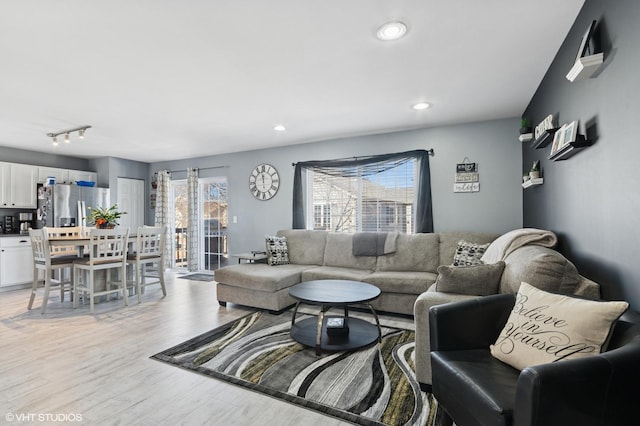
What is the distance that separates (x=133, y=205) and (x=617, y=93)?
24.6 feet

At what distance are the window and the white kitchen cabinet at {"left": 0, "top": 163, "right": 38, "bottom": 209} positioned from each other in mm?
4613

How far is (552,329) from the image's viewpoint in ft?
4.53

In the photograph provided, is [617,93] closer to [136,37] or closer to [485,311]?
[485,311]

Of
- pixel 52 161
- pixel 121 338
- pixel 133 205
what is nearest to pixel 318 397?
pixel 121 338

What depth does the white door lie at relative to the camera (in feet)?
21.5

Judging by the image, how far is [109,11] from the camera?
6.15ft

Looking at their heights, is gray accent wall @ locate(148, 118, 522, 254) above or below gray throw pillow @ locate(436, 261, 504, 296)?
above

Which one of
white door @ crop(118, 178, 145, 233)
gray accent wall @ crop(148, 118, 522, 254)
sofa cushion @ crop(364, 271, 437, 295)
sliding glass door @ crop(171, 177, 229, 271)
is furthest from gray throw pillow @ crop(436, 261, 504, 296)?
white door @ crop(118, 178, 145, 233)

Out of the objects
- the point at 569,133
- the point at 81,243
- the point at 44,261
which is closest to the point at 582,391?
the point at 569,133

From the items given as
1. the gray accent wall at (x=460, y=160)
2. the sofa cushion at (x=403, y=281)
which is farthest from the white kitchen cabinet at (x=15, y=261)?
the sofa cushion at (x=403, y=281)

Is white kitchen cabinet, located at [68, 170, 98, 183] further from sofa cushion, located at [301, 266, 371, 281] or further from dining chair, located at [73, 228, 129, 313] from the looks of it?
sofa cushion, located at [301, 266, 371, 281]

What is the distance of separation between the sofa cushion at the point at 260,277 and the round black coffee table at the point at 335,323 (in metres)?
0.63

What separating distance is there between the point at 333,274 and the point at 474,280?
2.00m

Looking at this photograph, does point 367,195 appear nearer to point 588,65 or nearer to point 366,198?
point 366,198
